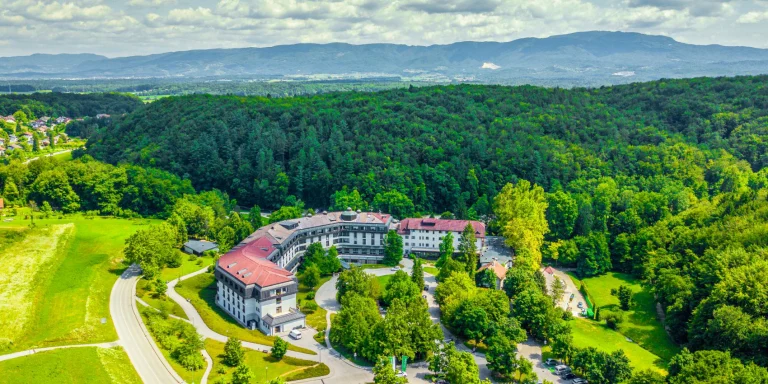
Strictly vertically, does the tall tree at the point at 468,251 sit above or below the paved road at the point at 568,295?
above

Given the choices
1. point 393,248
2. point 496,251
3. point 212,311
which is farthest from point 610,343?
point 212,311

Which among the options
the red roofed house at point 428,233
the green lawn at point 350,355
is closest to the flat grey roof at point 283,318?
the green lawn at point 350,355

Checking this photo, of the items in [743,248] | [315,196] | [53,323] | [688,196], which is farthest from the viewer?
[315,196]

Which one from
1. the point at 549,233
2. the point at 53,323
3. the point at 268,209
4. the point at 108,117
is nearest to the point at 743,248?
the point at 549,233

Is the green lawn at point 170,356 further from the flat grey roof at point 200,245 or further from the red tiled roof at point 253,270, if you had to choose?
the flat grey roof at point 200,245

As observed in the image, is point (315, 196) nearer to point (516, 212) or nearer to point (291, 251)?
point (291, 251)

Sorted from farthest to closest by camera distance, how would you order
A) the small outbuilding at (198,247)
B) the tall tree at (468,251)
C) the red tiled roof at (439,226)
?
the red tiled roof at (439,226) < the small outbuilding at (198,247) < the tall tree at (468,251)

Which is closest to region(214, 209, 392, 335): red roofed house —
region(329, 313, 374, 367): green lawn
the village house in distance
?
the village house in distance
